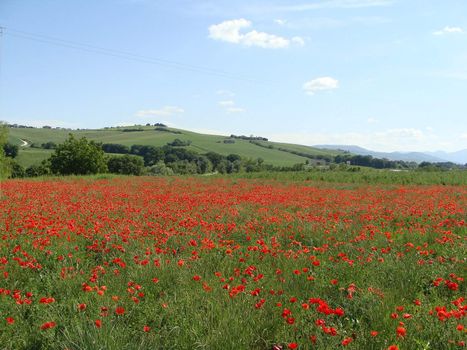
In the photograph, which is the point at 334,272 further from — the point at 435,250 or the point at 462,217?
the point at 462,217

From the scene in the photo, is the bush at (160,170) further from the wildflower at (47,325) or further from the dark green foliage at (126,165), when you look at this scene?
the wildflower at (47,325)

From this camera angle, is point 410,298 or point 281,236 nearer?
point 410,298

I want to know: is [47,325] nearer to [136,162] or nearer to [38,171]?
[38,171]

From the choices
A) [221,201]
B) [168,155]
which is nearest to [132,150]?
[168,155]

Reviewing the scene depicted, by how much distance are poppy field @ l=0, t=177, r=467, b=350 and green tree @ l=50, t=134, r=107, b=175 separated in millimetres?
43524

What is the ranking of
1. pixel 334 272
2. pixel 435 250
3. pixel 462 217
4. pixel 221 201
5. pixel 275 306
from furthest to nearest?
pixel 221 201 < pixel 462 217 < pixel 435 250 < pixel 334 272 < pixel 275 306

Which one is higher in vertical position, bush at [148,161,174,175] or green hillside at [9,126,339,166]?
green hillside at [9,126,339,166]

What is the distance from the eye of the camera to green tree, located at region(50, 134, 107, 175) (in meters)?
50.7

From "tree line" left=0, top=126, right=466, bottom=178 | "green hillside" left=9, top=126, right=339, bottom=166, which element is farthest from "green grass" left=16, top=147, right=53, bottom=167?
"green hillside" left=9, top=126, right=339, bottom=166

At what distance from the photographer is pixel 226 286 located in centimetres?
479

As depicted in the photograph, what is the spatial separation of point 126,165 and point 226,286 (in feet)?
213

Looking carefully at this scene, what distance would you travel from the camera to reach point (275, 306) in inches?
173

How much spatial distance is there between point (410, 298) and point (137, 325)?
3.37 m

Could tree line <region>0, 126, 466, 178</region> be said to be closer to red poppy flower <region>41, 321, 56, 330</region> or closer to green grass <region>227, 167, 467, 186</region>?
green grass <region>227, 167, 467, 186</region>
